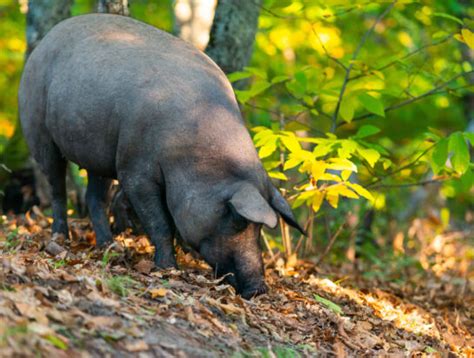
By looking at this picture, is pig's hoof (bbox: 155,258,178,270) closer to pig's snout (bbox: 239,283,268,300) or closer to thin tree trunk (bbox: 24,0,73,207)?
pig's snout (bbox: 239,283,268,300)

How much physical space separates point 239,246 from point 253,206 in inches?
18.6

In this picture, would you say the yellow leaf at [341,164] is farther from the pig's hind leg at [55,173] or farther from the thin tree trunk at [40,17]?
the thin tree trunk at [40,17]

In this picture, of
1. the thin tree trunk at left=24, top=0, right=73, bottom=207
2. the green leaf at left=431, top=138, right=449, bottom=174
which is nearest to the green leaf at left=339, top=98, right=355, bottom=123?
the green leaf at left=431, top=138, right=449, bottom=174

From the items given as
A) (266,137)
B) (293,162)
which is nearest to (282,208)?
(293,162)

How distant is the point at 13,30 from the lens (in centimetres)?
1506

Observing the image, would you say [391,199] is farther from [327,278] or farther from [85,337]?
[85,337]

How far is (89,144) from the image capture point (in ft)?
22.2

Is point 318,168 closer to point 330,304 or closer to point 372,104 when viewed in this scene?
point 372,104

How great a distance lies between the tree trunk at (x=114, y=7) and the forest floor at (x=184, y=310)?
85.4 inches

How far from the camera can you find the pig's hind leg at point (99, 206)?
24.1ft

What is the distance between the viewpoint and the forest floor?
396 centimetres

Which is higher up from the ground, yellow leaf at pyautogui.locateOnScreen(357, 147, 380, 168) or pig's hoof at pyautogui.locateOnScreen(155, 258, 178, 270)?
yellow leaf at pyautogui.locateOnScreen(357, 147, 380, 168)

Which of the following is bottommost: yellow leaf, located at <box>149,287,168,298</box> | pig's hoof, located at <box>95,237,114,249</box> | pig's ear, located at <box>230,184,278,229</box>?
pig's hoof, located at <box>95,237,114,249</box>

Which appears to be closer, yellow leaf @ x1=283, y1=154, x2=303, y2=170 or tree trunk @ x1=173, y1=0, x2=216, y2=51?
yellow leaf @ x1=283, y1=154, x2=303, y2=170
